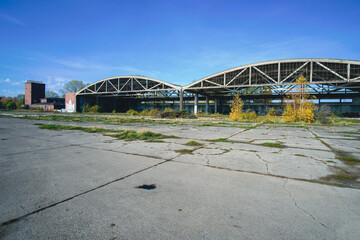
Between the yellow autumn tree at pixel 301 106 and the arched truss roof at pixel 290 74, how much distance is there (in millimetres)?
7641

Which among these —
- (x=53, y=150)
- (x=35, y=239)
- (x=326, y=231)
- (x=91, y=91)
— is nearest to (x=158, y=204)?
(x=35, y=239)

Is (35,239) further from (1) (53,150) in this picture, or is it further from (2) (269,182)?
(1) (53,150)

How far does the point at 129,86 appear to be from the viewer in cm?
4944

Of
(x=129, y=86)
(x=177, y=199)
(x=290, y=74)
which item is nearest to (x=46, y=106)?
(x=129, y=86)

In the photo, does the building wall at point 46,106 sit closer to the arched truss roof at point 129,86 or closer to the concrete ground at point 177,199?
the arched truss roof at point 129,86

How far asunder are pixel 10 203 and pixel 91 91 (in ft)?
190

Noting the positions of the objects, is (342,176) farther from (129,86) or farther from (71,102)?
(71,102)

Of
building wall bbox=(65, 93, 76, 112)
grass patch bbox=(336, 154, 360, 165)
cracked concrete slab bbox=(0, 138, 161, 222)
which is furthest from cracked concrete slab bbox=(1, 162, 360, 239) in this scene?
building wall bbox=(65, 93, 76, 112)

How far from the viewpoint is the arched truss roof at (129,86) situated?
4417 cm

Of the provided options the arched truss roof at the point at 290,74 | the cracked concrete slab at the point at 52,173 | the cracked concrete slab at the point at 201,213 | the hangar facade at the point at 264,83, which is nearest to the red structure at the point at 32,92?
the hangar facade at the point at 264,83

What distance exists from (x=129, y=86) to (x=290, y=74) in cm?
3655

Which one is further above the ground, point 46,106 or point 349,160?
point 46,106

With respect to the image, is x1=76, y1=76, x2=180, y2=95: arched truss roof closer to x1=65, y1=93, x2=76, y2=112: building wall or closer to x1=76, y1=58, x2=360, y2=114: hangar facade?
x1=76, y1=58, x2=360, y2=114: hangar facade

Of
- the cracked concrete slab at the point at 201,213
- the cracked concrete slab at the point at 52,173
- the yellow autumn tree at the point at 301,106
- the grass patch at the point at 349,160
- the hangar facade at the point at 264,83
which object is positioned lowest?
the cracked concrete slab at the point at 201,213
